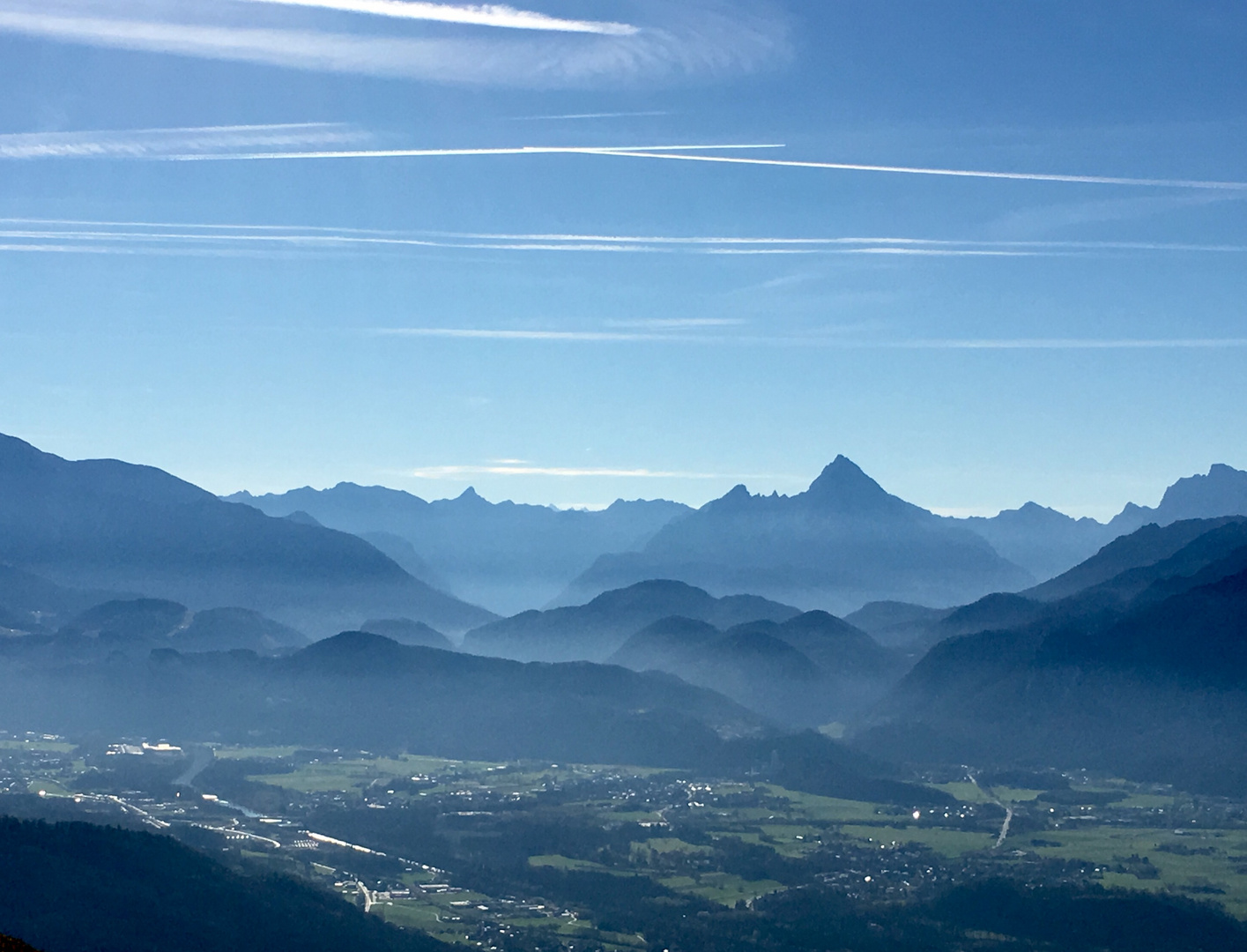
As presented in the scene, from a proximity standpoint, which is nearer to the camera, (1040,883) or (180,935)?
(180,935)

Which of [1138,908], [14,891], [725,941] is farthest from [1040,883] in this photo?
[14,891]

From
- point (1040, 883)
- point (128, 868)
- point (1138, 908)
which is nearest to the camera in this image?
point (128, 868)

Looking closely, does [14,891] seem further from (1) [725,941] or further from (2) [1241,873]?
(2) [1241,873]

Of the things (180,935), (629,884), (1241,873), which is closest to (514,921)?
(629,884)

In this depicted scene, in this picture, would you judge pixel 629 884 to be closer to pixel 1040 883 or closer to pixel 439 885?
pixel 439 885

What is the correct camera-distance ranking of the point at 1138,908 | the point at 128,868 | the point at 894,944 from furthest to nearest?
the point at 1138,908 → the point at 894,944 → the point at 128,868

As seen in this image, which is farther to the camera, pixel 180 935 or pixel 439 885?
pixel 439 885
